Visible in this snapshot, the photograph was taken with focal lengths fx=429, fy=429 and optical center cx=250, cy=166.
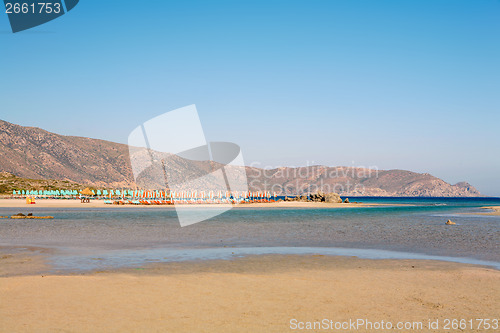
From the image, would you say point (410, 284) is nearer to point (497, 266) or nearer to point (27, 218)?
point (497, 266)

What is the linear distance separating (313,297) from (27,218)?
34921 millimetres

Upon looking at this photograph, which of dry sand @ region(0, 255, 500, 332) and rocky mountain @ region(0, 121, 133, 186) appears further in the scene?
rocky mountain @ region(0, 121, 133, 186)

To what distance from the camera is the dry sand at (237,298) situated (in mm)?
7535

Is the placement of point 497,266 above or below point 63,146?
below

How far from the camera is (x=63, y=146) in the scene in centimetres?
19075

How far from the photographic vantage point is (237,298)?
940cm

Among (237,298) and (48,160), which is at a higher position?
(48,160)

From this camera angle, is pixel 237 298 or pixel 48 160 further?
pixel 48 160

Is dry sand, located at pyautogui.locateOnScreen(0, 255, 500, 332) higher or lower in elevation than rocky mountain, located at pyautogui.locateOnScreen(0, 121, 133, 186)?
lower

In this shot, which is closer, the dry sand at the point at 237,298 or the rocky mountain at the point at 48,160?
the dry sand at the point at 237,298

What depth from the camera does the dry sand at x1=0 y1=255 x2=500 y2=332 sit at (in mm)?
7535

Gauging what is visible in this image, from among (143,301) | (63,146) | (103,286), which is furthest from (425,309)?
(63,146)

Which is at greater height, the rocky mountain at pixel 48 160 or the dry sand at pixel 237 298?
the rocky mountain at pixel 48 160

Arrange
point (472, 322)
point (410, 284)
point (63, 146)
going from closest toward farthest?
1. point (472, 322)
2. point (410, 284)
3. point (63, 146)
